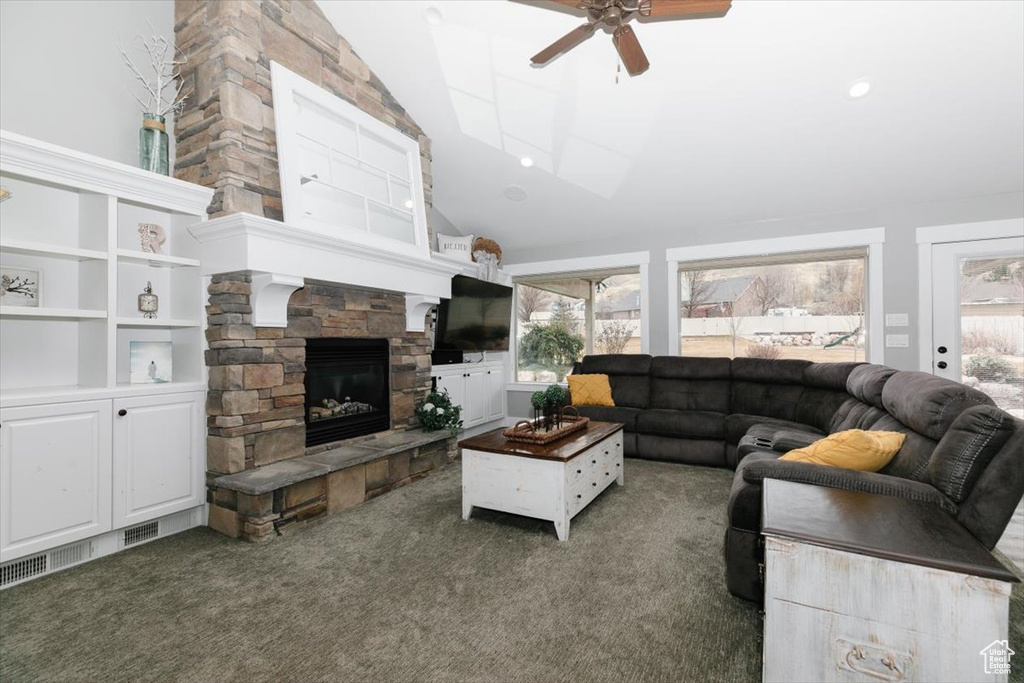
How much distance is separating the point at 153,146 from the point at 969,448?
4114mm

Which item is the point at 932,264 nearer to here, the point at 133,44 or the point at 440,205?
the point at 440,205

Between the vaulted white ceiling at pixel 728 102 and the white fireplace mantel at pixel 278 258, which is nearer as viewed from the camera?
the white fireplace mantel at pixel 278 258

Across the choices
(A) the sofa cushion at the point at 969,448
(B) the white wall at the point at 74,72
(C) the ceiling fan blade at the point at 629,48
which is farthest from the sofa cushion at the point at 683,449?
(B) the white wall at the point at 74,72

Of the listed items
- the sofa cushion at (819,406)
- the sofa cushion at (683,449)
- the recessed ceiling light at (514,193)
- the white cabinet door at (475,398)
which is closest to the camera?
the sofa cushion at (819,406)

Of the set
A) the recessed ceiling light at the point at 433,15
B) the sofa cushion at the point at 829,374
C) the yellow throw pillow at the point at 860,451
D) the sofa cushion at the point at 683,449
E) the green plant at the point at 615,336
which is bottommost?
the sofa cushion at the point at 683,449

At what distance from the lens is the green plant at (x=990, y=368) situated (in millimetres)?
3697

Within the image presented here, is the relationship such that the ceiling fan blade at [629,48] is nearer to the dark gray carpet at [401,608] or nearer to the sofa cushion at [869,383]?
the sofa cushion at [869,383]

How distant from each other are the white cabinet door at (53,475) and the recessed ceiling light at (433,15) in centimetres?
315

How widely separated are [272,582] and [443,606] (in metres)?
0.86

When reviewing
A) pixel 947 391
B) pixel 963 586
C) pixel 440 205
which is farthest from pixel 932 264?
pixel 440 205

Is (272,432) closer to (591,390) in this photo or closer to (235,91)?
(235,91)

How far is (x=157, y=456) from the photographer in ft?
8.51

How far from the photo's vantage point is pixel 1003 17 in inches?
105

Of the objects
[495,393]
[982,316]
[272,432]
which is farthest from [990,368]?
[272,432]
